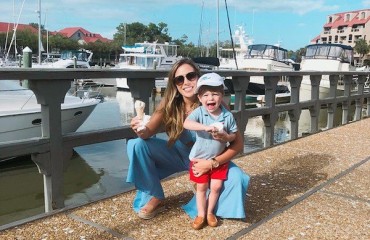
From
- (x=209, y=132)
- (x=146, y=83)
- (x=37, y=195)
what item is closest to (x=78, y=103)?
(x=37, y=195)

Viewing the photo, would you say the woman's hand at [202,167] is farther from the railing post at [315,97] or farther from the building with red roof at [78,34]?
the building with red roof at [78,34]

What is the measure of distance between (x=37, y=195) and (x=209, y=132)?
19.7 feet

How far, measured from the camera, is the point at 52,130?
10.5 ft

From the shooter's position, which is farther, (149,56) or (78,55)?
(78,55)

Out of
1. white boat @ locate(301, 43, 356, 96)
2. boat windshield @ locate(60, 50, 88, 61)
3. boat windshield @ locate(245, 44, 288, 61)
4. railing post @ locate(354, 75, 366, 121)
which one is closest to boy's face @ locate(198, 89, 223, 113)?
railing post @ locate(354, 75, 366, 121)

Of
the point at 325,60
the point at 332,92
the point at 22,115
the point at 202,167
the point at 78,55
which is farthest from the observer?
the point at 78,55

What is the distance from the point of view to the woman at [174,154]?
9.71 ft

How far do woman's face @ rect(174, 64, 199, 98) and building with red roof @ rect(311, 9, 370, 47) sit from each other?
109m

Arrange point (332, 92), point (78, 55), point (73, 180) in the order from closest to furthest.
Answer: point (332, 92) → point (73, 180) → point (78, 55)

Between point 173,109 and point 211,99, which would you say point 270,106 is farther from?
point 211,99

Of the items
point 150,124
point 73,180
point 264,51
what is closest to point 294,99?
point 150,124

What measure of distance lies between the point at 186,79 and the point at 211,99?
1.00 ft

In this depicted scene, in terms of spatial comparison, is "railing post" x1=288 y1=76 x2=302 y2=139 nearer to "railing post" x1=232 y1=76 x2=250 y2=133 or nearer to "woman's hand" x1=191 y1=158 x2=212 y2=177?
"railing post" x1=232 y1=76 x2=250 y2=133

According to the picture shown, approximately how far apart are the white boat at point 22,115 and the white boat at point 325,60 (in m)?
Result: 21.7
